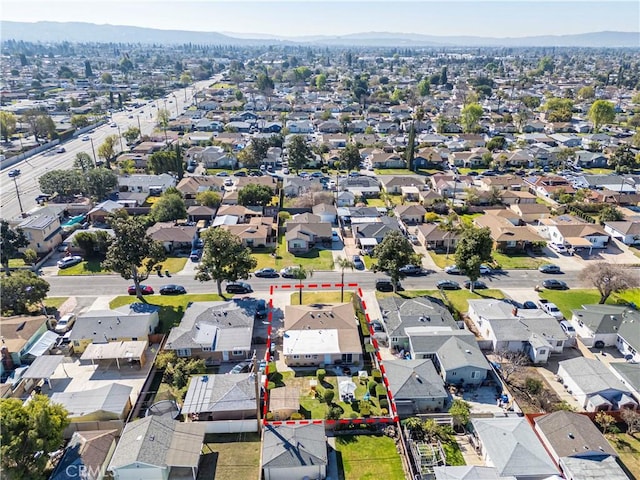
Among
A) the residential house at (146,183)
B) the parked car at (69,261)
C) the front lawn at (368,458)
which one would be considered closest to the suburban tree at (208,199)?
the residential house at (146,183)

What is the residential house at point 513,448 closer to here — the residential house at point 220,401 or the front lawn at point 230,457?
the front lawn at point 230,457

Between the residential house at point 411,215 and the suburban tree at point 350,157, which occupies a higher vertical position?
the suburban tree at point 350,157

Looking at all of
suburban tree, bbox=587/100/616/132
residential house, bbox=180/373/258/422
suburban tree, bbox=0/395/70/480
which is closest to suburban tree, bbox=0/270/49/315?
suburban tree, bbox=0/395/70/480

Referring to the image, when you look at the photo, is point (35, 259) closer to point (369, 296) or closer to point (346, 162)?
A: point (369, 296)

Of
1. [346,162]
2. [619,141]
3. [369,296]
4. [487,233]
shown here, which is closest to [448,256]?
[487,233]

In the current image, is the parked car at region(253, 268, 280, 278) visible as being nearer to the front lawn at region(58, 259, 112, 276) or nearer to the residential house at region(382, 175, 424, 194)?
the front lawn at region(58, 259, 112, 276)

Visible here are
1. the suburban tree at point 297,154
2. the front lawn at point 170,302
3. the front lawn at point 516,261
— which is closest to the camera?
the front lawn at point 170,302
